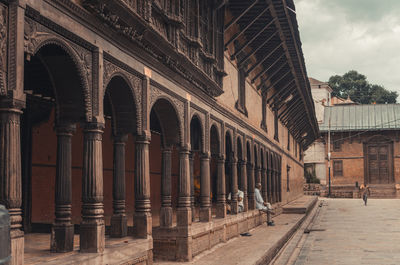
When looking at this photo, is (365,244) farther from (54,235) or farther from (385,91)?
(385,91)

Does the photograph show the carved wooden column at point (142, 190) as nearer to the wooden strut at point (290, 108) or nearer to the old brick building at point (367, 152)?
the wooden strut at point (290, 108)

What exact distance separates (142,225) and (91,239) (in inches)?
79.2

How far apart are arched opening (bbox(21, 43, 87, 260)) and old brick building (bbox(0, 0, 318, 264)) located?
0.02m

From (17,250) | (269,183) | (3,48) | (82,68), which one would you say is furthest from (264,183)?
(3,48)

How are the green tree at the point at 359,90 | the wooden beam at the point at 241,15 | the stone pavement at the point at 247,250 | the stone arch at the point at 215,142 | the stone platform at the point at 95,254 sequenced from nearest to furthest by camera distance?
the stone platform at the point at 95,254 < the stone pavement at the point at 247,250 < the stone arch at the point at 215,142 < the wooden beam at the point at 241,15 < the green tree at the point at 359,90

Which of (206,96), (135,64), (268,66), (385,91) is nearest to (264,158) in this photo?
(268,66)

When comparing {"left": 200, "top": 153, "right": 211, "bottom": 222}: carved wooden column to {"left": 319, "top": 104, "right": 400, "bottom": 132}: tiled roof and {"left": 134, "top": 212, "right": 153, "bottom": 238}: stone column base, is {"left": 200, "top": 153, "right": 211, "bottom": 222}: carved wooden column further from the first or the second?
{"left": 319, "top": 104, "right": 400, "bottom": 132}: tiled roof

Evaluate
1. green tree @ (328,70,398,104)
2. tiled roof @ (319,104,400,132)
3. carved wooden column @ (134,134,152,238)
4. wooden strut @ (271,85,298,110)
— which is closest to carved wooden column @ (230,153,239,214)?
carved wooden column @ (134,134,152,238)

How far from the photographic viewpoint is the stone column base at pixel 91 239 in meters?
6.77

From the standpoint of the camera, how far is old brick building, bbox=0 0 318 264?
5660 mm

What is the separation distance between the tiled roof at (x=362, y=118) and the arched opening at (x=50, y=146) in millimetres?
51472

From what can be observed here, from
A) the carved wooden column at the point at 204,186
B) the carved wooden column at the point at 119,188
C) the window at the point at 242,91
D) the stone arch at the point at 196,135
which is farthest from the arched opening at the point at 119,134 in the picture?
the window at the point at 242,91

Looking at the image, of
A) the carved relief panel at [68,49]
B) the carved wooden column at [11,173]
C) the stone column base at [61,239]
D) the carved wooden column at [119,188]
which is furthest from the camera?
the carved wooden column at [119,188]

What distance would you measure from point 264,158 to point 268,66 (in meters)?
4.03
